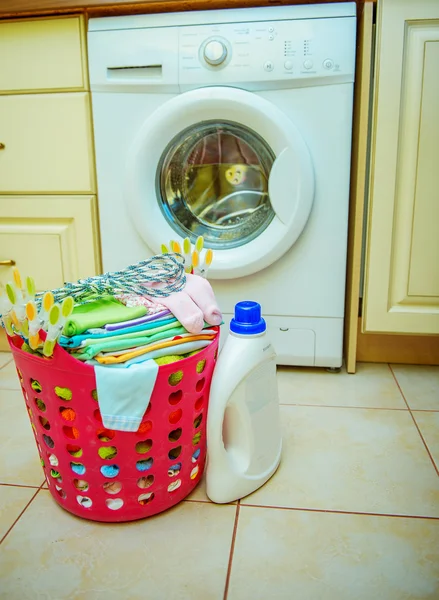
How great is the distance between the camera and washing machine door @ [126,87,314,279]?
1077 mm

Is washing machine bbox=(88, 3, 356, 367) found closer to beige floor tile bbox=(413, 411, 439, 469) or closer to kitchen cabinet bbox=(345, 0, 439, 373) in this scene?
kitchen cabinet bbox=(345, 0, 439, 373)

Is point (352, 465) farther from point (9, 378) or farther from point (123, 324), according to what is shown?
point (9, 378)

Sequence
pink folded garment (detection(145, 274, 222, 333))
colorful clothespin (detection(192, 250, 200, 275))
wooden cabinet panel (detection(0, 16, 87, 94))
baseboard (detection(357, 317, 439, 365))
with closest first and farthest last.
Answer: pink folded garment (detection(145, 274, 222, 333))
colorful clothespin (detection(192, 250, 200, 275))
wooden cabinet panel (detection(0, 16, 87, 94))
baseboard (detection(357, 317, 439, 365))

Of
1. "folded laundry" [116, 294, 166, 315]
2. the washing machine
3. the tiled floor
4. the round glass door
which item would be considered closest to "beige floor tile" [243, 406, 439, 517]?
the tiled floor

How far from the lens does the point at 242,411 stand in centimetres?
77

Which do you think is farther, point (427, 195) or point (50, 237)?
point (50, 237)

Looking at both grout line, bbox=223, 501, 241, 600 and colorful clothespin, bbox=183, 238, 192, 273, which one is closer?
grout line, bbox=223, 501, 241, 600

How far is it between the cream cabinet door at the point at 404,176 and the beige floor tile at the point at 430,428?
0.21 metres

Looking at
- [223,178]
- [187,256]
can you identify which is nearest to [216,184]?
[223,178]

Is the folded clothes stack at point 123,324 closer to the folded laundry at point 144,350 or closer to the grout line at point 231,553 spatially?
the folded laundry at point 144,350

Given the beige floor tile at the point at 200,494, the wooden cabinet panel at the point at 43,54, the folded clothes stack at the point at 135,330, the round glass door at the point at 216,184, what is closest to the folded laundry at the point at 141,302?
the folded clothes stack at the point at 135,330

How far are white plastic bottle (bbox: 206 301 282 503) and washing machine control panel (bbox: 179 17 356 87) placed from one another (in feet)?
1.89

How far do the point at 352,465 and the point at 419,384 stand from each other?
0.40 meters

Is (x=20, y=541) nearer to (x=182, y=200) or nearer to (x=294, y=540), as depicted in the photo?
(x=294, y=540)
